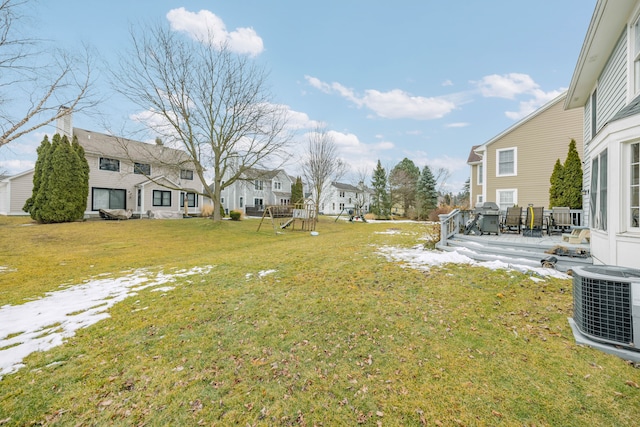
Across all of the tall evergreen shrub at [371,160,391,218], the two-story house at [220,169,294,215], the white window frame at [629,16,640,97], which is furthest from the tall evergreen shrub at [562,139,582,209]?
the two-story house at [220,169,294,215]

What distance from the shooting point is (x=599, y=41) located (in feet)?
19.9

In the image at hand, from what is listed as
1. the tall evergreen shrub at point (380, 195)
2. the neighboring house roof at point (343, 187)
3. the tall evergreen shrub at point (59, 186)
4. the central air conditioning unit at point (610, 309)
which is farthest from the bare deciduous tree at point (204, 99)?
the neighboring house roof at point (343, 187)

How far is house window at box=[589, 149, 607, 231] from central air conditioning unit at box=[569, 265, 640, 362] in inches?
108

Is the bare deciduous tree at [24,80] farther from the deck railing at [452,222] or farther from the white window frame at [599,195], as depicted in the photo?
the white window frame at [599,195]

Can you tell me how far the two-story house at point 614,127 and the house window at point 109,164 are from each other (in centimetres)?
2702

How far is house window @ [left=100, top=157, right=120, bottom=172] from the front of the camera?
20.2 meters

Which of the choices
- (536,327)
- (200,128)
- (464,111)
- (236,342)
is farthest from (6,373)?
(464,111)

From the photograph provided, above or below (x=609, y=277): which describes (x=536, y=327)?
below

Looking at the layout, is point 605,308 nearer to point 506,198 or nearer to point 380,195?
point 506,198

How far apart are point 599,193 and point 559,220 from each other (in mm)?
4937

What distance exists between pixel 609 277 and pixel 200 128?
17131mm

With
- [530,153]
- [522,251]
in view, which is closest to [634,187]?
[522,251]

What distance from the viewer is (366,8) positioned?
13.3 meters

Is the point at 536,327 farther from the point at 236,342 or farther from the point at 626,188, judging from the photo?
the point at 236,342
